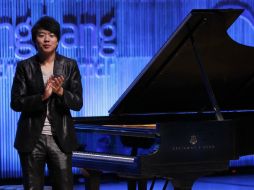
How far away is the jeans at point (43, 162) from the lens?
10.5 ft

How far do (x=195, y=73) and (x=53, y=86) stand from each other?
211 centimetres

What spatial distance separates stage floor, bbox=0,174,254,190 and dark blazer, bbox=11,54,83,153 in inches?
157

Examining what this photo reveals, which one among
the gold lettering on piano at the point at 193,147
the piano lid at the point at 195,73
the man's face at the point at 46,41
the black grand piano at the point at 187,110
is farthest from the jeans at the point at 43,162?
the piano lid at the point at 195,73

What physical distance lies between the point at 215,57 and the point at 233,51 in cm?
14

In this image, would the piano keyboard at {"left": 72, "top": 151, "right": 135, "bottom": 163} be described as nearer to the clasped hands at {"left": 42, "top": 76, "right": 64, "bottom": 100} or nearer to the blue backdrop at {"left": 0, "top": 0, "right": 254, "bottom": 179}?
the clasped hands at {"left": 42, "top": 76, "right": 64, "bottom": 100}

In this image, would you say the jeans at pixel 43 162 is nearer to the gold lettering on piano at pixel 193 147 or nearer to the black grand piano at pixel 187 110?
the black grand piano at pixel 187 110

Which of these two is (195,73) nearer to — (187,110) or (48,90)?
(187,110)

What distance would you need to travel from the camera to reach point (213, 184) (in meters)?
7.74

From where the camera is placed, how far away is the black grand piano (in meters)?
4.06

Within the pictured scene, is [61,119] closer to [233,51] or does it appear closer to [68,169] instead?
[68,169]

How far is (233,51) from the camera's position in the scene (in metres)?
4.95

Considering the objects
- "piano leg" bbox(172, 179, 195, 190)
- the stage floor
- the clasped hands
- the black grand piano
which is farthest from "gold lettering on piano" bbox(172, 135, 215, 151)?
the stage floor

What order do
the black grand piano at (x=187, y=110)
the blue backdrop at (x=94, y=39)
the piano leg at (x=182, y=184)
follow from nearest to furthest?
the piano leg at (x=182, y=184), the black grand piano at (x=187, y=110), the blue backdrop at (x=94, y=39)

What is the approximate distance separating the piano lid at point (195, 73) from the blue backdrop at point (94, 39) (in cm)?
235
